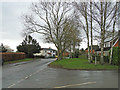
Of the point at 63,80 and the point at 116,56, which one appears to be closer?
the point at 63,80

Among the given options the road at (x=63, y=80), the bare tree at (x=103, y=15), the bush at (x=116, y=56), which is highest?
the bare tree at (x=103, y=15)

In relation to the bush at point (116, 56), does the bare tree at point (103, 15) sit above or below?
above

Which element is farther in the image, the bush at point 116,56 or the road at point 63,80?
the bush at point 116,56

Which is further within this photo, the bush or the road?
the bush

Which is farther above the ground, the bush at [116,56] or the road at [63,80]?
the bush at [116,56]

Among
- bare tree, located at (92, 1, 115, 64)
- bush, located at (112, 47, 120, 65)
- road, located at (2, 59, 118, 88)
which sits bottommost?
road, located at (2, 59, 118, 88)

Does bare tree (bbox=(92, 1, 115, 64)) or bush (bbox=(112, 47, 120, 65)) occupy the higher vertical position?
bare tree (bbox=(92, 1, 115, 64))

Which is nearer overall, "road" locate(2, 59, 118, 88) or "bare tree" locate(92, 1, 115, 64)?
"road" locate(2, 59, 118, 88)

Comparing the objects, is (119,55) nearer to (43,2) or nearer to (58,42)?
(58,42)

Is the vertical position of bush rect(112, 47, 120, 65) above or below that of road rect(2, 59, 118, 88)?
above

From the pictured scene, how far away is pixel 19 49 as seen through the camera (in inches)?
2371

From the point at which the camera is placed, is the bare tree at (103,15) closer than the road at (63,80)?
No

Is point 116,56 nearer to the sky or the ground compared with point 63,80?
nearer to the sky

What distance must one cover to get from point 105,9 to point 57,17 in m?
14.8
